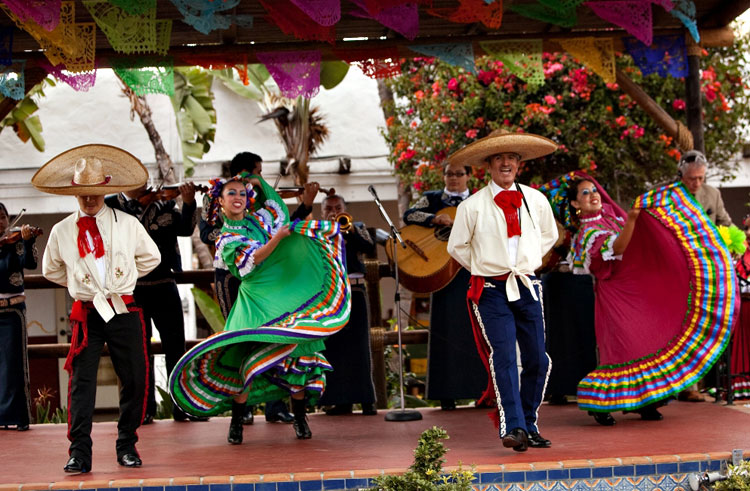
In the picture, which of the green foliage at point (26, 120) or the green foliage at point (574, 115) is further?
the green foliage at point (574, 115)

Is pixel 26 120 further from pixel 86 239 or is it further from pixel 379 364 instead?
pixel 86 239

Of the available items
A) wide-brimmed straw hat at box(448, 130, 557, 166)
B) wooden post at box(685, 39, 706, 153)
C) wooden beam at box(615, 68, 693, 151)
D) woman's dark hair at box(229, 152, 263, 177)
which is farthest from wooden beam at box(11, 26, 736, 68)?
wide-brimmed straw hat at box(448, 130, 557, 166)

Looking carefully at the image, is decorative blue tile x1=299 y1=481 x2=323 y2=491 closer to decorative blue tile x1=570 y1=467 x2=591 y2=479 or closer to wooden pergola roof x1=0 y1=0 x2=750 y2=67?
decorative blue tile x1=570 y1=467 x2=591 y2=479

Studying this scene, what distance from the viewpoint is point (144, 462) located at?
235 inches

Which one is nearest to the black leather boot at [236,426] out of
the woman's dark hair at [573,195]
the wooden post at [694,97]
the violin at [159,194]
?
the violin at [159,194]

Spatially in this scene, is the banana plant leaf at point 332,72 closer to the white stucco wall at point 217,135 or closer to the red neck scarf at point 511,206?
the red neck scarf at point 511,206

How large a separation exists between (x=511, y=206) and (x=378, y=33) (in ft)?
8.07

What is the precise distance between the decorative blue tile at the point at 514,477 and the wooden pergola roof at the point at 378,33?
3675mm

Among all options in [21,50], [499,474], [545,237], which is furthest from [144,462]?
[21,50]

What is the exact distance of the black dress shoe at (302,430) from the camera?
684 cm

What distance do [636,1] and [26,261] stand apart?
4882 mm

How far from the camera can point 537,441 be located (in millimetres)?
6035

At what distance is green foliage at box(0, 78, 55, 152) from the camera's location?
12.6 metres

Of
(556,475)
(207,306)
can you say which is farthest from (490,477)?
(207,306)
